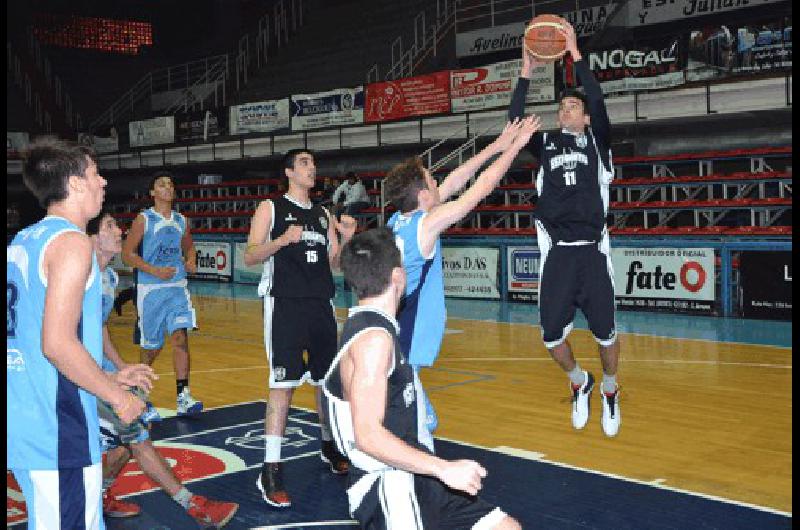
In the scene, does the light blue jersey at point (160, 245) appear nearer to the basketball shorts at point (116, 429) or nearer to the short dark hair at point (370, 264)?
the basketball shorts at point (116, 429)

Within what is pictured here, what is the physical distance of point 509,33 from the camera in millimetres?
22219

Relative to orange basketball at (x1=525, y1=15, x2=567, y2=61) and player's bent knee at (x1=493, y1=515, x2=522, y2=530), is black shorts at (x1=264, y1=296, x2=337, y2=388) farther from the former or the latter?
player's bent knee at (x1=493, y1=515, x2=522, y2=530)

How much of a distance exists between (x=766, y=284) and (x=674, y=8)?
8048mm

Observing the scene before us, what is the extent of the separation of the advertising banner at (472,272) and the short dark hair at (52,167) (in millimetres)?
13667

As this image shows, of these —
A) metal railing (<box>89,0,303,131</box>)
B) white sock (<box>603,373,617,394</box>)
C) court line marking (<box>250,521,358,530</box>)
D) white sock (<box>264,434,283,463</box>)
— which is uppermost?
metal railing (<box>89,0,303,131</box>)

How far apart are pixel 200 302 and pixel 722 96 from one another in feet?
34.1

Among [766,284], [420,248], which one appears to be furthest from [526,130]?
[766,284]

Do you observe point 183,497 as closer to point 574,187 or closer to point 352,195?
point 574,187

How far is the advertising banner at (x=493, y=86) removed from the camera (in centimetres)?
1811

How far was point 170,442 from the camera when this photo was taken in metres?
6.70

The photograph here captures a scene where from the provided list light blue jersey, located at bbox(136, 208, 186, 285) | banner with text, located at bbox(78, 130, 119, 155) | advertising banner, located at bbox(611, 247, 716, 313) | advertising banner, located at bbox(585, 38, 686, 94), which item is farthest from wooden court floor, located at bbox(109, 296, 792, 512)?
banner with text, located at bbox(78, 130, 119, 155)

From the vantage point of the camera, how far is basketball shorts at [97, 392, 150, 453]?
14.3 ft

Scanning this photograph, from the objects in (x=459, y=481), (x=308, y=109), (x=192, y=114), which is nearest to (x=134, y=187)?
(x=192, y=114)

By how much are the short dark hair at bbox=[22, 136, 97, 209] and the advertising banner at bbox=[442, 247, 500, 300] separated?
13.7 meters
